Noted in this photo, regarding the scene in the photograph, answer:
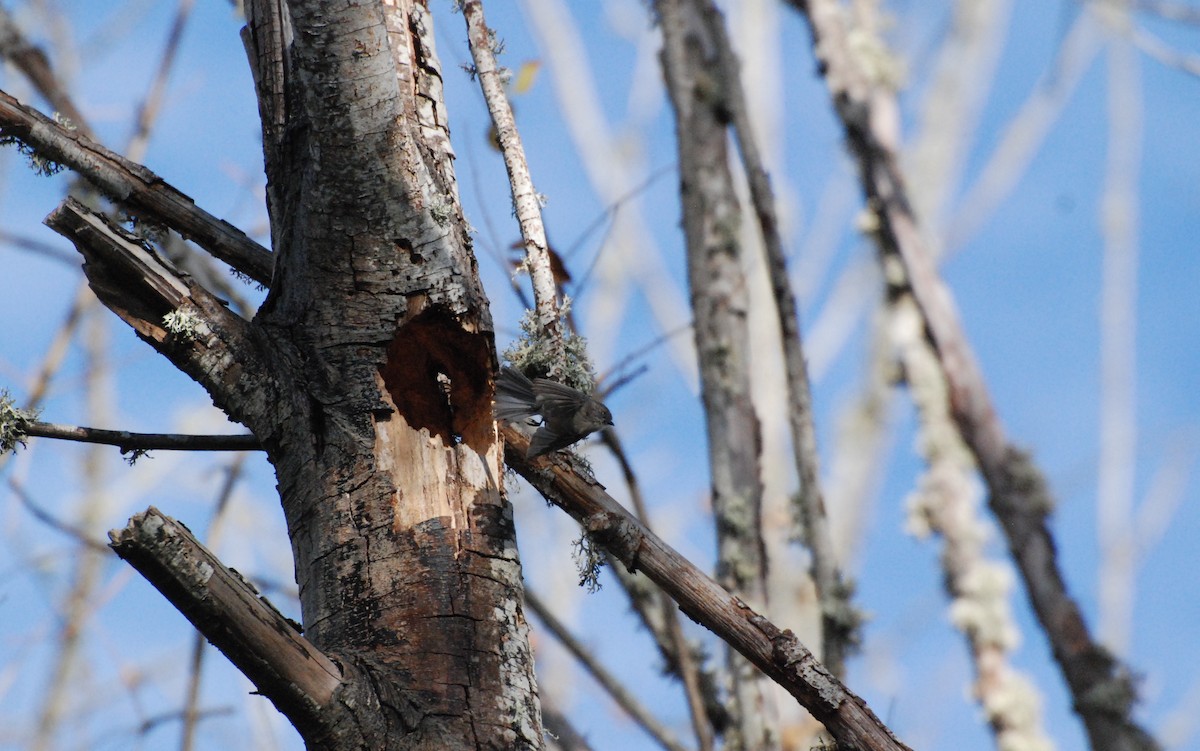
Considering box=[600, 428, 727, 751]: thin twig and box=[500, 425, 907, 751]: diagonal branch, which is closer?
box=[500, 425, 907, 751]: diagonal branch

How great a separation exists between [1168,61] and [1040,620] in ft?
Result: 6.45

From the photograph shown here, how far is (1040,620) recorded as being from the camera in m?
3.77

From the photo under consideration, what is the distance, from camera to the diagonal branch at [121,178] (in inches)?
59.1

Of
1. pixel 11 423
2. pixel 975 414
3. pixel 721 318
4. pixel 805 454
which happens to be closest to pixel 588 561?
pixel 11 423

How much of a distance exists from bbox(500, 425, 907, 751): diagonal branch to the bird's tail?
5.5 inches

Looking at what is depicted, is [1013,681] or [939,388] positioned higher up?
[939,388]

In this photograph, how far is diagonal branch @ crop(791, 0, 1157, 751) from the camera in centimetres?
363

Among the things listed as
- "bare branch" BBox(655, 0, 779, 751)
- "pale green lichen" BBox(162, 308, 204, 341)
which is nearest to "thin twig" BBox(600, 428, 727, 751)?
"bare branch" BBox(655, 0, 779, 751)

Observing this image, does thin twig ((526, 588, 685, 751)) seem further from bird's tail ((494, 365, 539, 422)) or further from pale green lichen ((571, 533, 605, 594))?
bird's tail ((494, 365, 539, 422))

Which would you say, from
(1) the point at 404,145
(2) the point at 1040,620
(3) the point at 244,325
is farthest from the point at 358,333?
(2) the point at 1040,620

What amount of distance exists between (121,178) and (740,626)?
1062mm

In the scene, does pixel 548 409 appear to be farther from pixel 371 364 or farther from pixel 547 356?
pixel 371 364

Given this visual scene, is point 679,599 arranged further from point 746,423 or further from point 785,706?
point 785,706

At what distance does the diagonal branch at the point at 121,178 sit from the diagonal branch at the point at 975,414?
3.15 meters
